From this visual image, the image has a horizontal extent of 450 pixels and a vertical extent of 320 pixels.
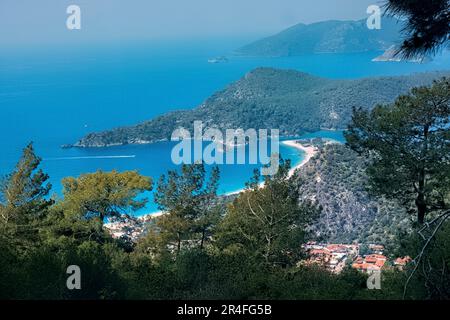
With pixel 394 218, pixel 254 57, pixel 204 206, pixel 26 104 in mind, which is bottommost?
pixel 394 218

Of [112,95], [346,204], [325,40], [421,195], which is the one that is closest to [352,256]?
[346,204]

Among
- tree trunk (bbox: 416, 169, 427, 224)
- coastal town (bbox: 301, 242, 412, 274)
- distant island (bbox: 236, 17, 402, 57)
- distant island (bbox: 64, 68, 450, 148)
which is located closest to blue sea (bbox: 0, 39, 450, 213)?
distant island (bbox: 64, 68, 450, 148)

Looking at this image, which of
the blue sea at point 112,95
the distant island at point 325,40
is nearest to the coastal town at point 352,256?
the blue sea at point 112,95

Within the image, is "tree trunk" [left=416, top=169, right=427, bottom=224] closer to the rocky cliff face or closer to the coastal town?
the coastal town

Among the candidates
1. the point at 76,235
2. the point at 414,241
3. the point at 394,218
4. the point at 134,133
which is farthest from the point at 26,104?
the point at 414,241

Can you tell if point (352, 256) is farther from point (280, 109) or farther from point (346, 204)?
point (280, 109)
